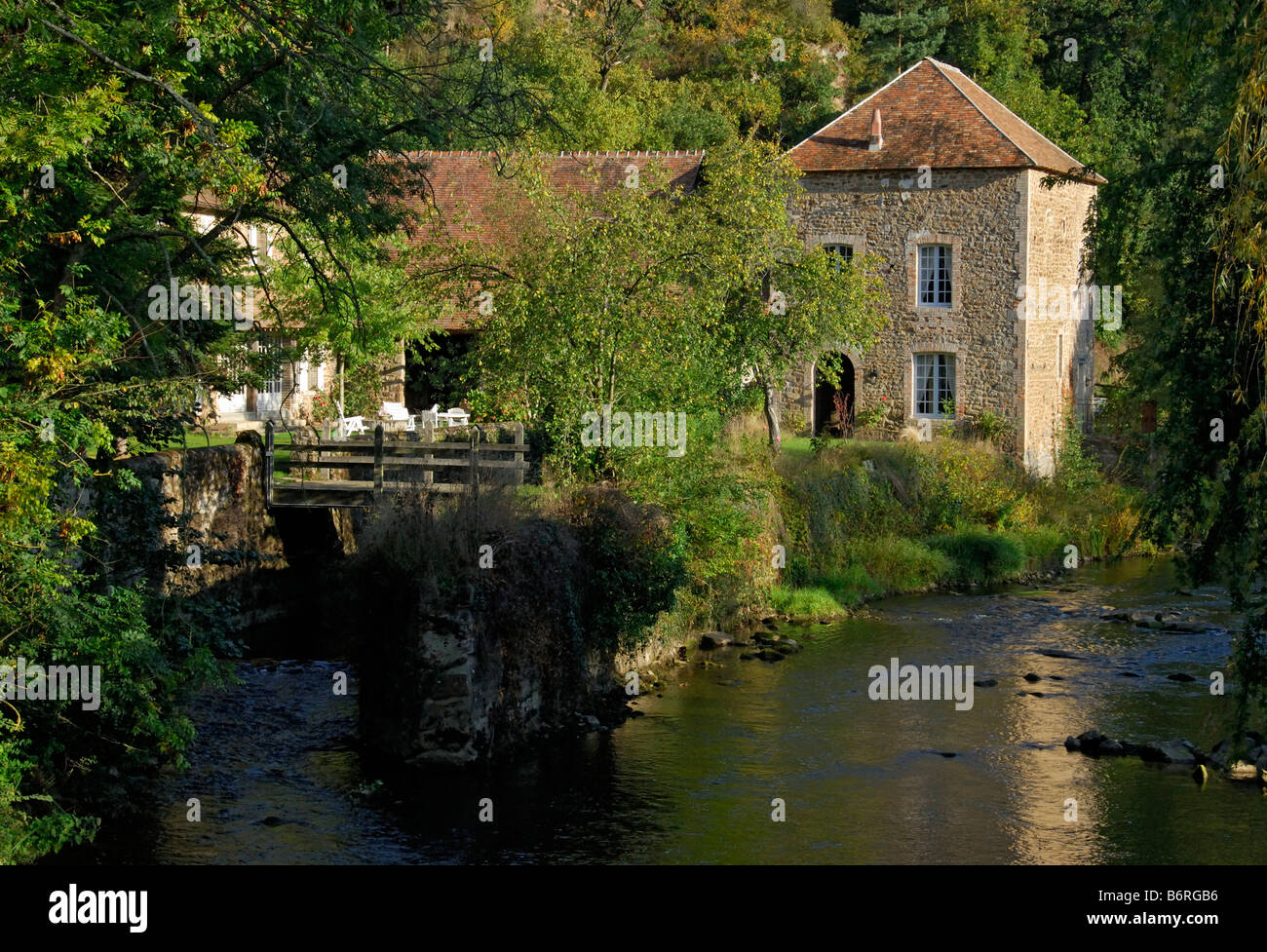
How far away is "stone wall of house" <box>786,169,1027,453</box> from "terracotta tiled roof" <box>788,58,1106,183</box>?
36cm

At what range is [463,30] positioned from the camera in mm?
16109

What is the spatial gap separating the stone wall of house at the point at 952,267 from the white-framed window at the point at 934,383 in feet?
0.75

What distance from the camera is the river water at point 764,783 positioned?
1197 cm

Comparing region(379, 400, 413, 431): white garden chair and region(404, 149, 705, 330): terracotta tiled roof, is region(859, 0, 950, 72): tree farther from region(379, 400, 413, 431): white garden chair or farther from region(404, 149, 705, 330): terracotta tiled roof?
region(379, 400, 413, 431): white garden chair

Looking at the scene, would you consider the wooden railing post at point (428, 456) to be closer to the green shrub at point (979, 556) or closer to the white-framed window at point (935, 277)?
the green shrub at point (979, 556)

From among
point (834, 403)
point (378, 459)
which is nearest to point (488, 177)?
point (834, 403)

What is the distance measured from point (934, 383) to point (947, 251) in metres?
3.18

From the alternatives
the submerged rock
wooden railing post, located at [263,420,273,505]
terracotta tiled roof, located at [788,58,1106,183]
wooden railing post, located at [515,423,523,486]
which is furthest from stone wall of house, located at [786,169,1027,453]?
wooden railing post, located at [263,420,273,505]

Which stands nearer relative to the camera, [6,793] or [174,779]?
[6,793]

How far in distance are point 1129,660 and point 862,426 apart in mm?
13992

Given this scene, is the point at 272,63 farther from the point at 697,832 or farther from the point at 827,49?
the point at 827,49

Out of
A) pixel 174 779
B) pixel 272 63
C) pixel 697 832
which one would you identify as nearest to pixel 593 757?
pixel 697 832

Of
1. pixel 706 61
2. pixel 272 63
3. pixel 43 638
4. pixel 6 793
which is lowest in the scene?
pixel 6 793

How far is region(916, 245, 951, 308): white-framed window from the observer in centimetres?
3228
